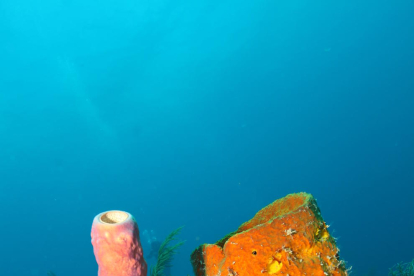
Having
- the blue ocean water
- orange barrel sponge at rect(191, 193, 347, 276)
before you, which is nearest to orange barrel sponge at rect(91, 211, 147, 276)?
orange barrel sponge at rect(191, 193, 347, 276)

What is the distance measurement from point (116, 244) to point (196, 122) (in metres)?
26.6

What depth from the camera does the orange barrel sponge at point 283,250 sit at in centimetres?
176

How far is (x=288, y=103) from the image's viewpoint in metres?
33.5

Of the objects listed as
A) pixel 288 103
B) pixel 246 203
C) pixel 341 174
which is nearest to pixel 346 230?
pixel 341 174

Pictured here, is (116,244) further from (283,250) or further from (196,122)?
(196,122)

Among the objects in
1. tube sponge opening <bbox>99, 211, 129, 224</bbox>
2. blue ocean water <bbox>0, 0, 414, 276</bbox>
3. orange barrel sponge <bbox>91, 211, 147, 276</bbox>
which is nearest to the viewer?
orange barrel sponge <bbox>91, 211, 147, 276</bbox>

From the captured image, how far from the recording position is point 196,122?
28047 mm

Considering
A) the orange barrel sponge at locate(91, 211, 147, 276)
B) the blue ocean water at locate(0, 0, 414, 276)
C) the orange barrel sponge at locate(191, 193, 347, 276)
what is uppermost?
the blue ocean water at locate(0, 0, 414, 276)

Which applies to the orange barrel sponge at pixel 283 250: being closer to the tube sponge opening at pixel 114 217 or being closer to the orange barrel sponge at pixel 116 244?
the orange barrel sponge at pixel 116 244

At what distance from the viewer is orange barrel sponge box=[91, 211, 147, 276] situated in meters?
1.54

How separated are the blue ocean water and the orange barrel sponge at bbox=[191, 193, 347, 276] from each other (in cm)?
1451

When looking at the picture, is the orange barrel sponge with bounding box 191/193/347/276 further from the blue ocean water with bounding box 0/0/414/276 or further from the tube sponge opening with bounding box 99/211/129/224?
the blue ocean water with bounding box 0/0/414/276

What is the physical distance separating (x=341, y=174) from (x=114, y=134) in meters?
24.3

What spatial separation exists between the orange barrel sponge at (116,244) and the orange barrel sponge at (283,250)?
61 centimetres
